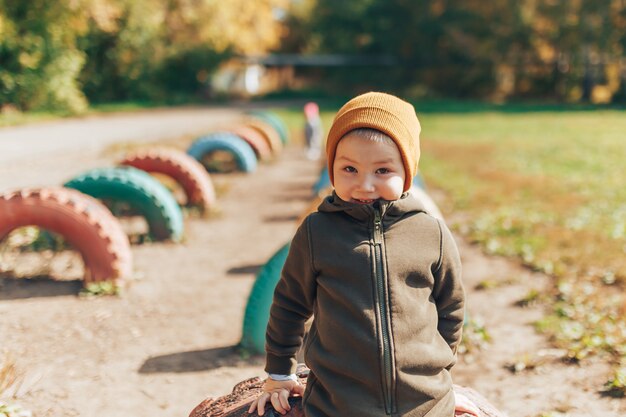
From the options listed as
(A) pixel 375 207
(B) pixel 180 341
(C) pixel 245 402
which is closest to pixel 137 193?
(B) pixel 180 341

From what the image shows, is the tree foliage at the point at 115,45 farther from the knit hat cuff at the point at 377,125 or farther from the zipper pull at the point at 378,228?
the zipper pull at the point at 378,228

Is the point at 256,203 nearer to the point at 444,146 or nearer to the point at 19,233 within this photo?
the point at 19,233

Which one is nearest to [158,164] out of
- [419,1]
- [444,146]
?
[444,146]

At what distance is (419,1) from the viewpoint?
43.3m

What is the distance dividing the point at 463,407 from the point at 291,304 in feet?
2.48

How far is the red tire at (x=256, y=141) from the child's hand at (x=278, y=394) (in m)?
12.5

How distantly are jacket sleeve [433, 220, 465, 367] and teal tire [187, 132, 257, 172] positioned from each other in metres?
10.6

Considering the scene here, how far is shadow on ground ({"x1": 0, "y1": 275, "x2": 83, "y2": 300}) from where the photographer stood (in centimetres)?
581

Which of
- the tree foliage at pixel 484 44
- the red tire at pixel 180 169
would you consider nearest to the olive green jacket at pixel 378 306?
the red tire at pixel 180 169

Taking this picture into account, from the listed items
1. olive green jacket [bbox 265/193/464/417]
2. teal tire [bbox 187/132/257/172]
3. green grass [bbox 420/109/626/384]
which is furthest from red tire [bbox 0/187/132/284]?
teal tire [bbox 187/132/257/172]

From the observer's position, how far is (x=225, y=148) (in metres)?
13.0

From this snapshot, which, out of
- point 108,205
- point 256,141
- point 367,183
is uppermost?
point 367,183

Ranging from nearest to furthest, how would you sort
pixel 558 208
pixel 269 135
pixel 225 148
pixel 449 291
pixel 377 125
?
pixel 377 125
pixel 449 291
pixel 558 208
pixel 225 148
pixel 269 135

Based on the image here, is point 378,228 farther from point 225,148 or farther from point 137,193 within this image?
point 225,148
